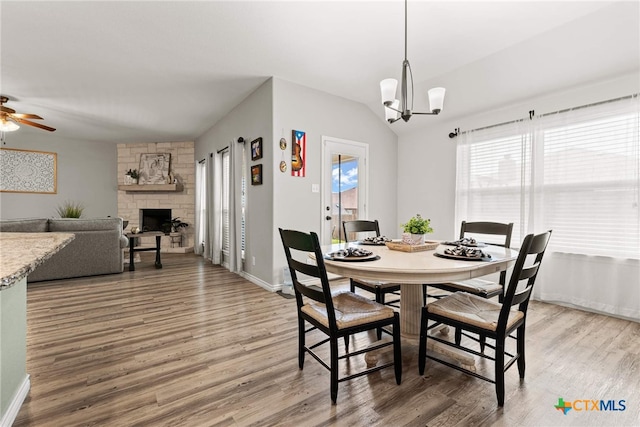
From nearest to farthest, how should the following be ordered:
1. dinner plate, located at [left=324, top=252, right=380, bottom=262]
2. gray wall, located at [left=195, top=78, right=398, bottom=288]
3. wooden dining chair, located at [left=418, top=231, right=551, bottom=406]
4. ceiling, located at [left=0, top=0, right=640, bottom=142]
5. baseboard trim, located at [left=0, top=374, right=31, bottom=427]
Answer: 1. baseboard trim, located at [left=0, top=374, right=31, bottom=427]
2. wooden dining chair, located at [left=418, top=231, right=551, bottom=406]
3. dinner plate, located at [left=324, top=252, right=380, bottom=262]
4. ceiling, located at [left=0, top=0, right=640, bottom=142]
5. gray wall, located at [left=195, top=78, right=398, bottom=288]

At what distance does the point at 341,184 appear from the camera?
4.41 m

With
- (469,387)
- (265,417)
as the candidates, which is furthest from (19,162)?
(469,387)

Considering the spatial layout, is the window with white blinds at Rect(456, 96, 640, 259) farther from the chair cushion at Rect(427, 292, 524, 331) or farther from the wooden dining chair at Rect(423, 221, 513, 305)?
the chair cushion at Rect(427, 292, 524, 331)

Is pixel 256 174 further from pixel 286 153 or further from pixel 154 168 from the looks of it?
pixel 154 168

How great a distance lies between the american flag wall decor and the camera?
12.7 feet

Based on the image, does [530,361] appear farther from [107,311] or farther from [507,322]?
[107,311]

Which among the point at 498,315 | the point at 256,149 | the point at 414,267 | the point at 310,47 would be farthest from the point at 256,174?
the point at 498,315

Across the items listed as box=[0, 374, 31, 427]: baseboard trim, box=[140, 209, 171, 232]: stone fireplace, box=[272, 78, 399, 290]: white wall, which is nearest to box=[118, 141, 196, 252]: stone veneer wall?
box=[140, 209, 171, 232]: stone fireplace

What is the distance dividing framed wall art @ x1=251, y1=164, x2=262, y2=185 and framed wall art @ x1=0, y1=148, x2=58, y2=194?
560cm

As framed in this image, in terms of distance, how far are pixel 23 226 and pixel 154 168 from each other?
3627 millimetres

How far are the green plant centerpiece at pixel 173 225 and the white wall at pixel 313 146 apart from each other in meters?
4.35

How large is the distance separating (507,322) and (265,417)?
1.32 meters

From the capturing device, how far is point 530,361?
2.05m

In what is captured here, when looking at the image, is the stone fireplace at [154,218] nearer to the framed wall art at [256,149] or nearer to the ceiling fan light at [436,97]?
the framed wall art at [256,149]
